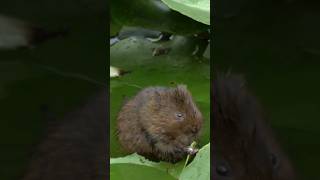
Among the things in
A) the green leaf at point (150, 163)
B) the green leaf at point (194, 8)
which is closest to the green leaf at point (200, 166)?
the green leaf at point (150, 163)

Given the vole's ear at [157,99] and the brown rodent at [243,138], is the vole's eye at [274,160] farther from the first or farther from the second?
the vole's ear at [157,99]

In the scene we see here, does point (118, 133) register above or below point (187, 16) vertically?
below

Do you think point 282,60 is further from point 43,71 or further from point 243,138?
point 43,71

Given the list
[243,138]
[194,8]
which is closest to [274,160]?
[243,138]

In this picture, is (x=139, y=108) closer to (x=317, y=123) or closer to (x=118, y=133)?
(x=118, y=133)

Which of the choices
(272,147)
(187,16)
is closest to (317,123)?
(272,147)
